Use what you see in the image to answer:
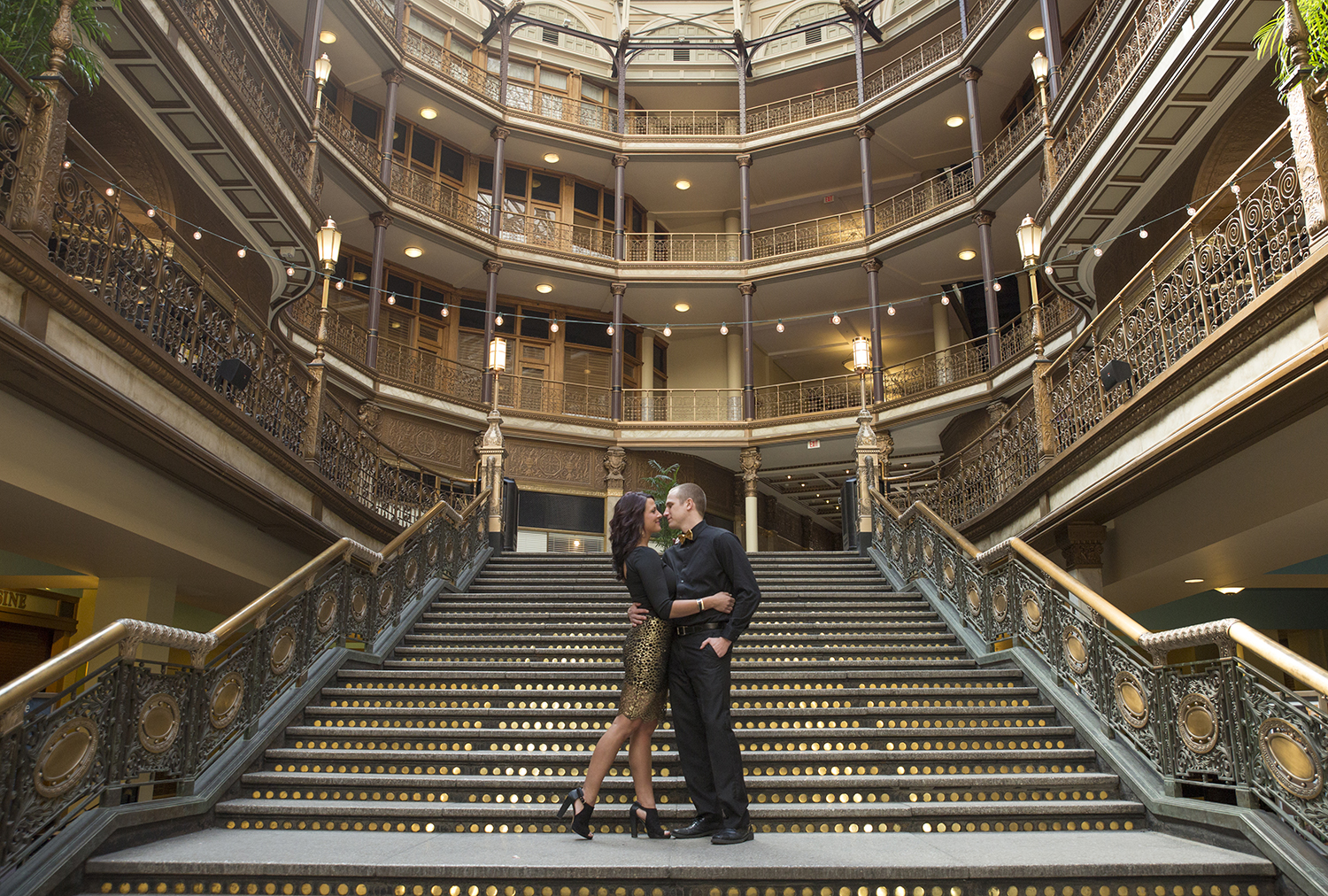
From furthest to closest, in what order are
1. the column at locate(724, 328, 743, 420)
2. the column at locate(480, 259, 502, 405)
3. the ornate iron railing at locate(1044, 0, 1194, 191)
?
the column at locate(724, 328, 743, 420) → the column at locate(480, 259, 502, 405) → the ornate iron railing at locate(1044, 0, 1194, 191)

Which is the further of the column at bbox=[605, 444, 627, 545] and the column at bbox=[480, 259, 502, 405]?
the column at bbox=[605, 444, 627, 545]

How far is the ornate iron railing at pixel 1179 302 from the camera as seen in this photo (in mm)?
6297

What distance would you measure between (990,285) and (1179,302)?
1063 cm

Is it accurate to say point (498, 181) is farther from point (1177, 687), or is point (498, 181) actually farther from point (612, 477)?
point (1177, 687)

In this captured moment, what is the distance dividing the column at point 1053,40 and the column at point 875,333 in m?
5.36

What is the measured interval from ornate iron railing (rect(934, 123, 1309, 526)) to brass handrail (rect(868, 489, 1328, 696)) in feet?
6.32

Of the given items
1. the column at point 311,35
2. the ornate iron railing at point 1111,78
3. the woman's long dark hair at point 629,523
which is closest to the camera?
the woman's long dark hair at point 629,523

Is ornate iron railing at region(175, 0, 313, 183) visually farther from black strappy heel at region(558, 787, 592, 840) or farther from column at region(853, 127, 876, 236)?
column at region(853, 127, 876, 236)

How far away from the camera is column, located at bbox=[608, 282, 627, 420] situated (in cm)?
2045

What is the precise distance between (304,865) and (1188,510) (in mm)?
7021

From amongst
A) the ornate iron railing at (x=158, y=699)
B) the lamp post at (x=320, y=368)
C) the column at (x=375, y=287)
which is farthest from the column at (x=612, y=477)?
the ornate iron railing at (x=158, y=699)

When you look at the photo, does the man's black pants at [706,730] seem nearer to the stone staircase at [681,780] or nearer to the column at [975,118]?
the stone staircase at [681,780]

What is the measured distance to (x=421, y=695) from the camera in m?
6.35

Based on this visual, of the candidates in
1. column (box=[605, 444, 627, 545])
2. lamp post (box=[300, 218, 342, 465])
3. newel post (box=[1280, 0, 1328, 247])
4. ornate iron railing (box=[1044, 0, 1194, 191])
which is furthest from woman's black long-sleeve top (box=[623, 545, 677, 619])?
column (box=[605, 444, 627, 545])
